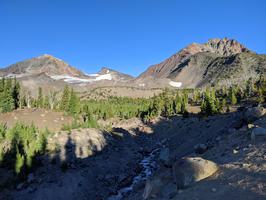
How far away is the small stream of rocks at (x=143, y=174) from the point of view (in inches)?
A: 1652

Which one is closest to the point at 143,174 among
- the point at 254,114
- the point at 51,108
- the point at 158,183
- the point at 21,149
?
the point at 254,114

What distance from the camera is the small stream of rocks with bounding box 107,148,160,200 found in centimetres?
4197

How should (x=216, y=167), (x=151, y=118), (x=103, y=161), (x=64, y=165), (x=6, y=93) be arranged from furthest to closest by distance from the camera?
(x=151, y=118), (x=6, y=93), (x=103, y=161), (x=64, y=165), (x=216, y=167)

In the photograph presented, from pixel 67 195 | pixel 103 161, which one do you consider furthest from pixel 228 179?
pixel 103 161

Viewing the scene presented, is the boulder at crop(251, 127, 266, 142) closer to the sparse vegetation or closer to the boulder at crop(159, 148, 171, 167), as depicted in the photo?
the boulder at crop(159, 148, 171, 167)

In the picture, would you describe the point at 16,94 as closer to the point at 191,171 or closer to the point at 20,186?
the point at 20,186

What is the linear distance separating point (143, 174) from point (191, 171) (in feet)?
100

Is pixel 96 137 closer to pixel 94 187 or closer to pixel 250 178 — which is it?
pixel 94 187

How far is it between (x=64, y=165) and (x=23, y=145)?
1316 cm

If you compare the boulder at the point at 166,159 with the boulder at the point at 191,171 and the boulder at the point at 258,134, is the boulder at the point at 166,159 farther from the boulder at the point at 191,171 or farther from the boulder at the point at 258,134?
the boulder at the point at 258,134

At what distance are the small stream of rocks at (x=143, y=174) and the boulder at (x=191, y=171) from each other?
18.4 m

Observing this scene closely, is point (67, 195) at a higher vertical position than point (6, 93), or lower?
lower

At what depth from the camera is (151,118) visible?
13500 centimetres

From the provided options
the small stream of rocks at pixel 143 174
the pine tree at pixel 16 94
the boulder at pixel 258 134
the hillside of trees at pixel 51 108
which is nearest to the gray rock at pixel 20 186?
the hillside of trees at pixel 51 108
